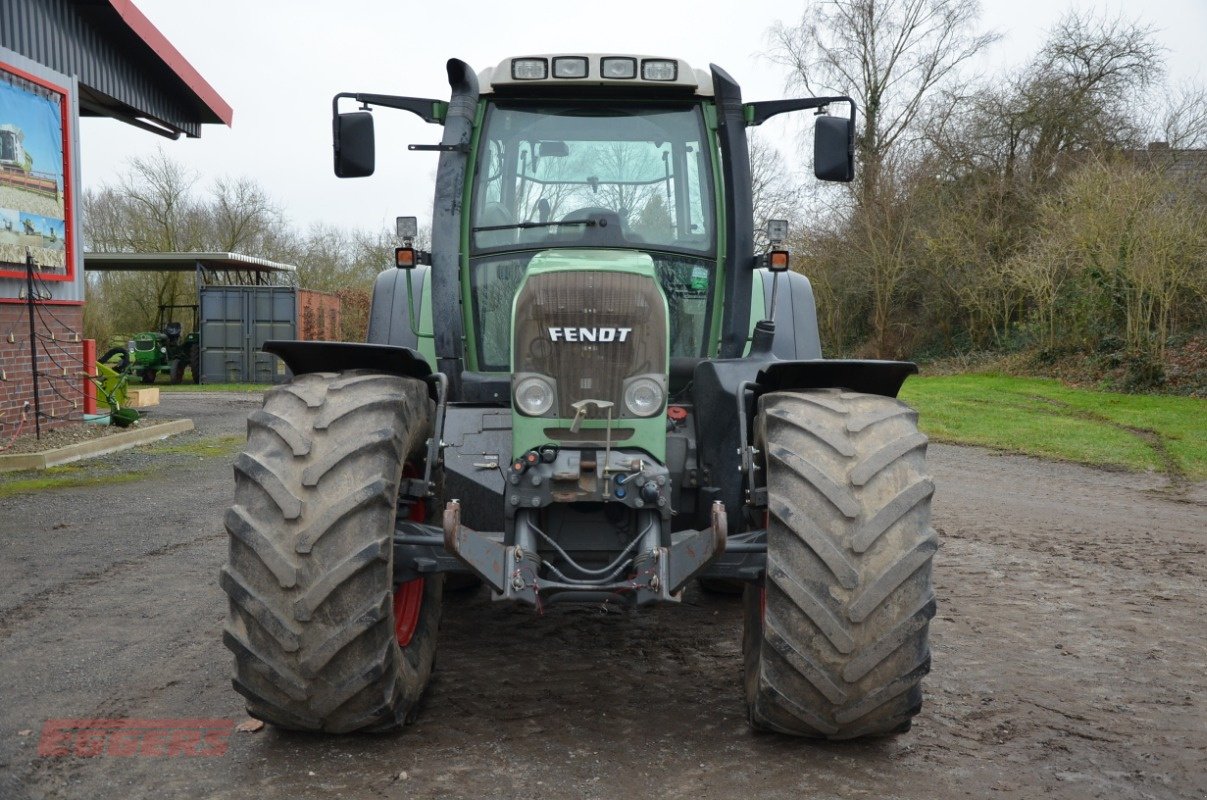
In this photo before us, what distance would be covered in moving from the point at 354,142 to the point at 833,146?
2080 millimetres

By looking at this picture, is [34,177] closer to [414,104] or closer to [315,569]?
[414,104]

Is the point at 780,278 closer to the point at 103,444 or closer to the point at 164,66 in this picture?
the point at 103,444

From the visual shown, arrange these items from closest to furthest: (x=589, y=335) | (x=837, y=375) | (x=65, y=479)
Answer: (x=589, y=335), (x=837, y=375), (x=65, y=479)

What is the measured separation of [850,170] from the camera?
4930 mm

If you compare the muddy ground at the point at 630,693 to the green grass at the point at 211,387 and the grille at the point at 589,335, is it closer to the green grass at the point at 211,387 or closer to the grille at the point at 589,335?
the grille at the point at 589,335

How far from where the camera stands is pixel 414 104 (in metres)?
4.91

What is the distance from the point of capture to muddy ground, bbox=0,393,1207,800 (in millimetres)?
3316

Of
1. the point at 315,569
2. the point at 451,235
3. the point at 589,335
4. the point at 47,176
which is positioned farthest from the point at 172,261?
the point at 315,569

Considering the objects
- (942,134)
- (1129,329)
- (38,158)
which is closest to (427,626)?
(38,158)

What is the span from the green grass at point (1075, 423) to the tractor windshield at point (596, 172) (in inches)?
345

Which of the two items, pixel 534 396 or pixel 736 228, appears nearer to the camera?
pixel 534 396

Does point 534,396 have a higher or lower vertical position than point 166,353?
higher

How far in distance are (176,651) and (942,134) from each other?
29.8 meters

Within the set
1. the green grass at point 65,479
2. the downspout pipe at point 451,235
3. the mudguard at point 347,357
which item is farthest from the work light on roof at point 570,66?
the green grass at point 65,479
